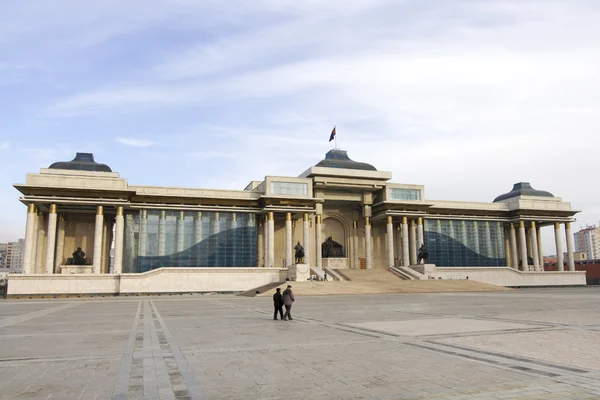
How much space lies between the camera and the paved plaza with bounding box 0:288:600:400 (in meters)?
7.41

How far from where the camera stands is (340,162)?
228ft

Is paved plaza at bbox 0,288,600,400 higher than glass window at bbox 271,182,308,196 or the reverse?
the reverse

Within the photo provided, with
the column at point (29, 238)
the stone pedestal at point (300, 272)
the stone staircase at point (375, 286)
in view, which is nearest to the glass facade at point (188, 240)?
the stone pedestal at point (300, 272)

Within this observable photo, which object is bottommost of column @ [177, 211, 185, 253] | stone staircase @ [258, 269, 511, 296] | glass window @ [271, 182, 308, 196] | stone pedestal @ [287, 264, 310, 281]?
stone staircase @ [258, 269, 511, 296]

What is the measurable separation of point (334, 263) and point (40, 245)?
3829 cm

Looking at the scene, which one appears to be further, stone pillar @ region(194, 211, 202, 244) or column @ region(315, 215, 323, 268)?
column @ region(315, 215, 323, 268)

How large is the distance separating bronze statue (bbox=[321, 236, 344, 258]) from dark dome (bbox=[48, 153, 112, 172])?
3152 centimetres

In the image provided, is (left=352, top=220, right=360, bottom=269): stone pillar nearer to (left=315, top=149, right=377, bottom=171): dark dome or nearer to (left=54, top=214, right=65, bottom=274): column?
(left=315, top=149, right=377, bottom=171): dark dome

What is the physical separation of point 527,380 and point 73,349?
34.0 ft

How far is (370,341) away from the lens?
40.9 ft

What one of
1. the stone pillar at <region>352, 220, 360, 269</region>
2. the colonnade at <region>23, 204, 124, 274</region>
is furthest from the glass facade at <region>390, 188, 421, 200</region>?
the colonnade at <region>23, 204, 124, 274</region>

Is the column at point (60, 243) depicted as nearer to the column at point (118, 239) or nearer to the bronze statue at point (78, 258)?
the bronze statue at point (78, 258)

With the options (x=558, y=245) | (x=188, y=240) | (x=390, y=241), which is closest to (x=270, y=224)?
(x=188, y=240)

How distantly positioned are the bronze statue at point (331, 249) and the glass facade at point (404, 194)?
10653 mm
